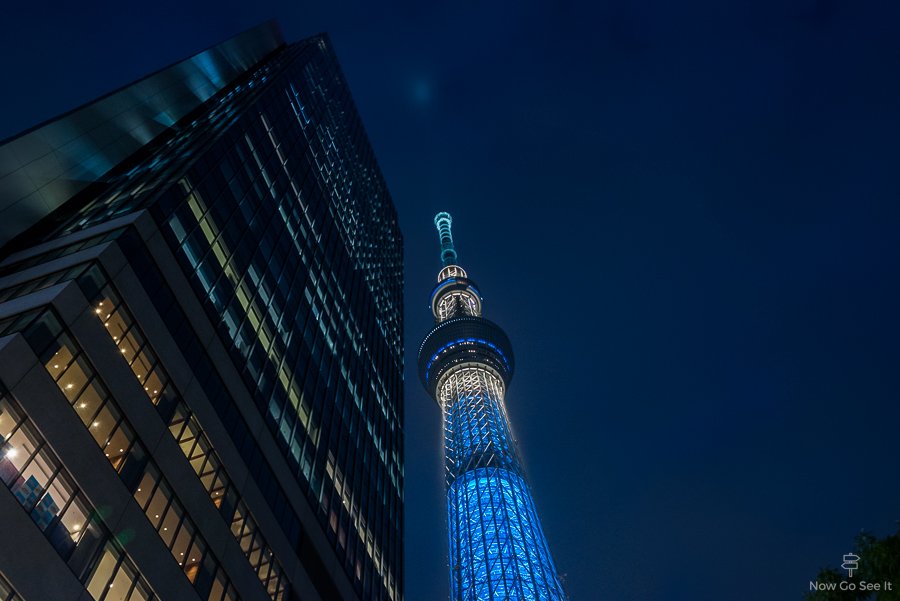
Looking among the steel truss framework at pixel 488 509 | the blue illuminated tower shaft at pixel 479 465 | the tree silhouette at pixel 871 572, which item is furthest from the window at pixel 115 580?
the blue illuminated tower shaft at pixel 479 465

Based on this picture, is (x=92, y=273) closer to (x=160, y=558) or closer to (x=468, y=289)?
(x=160, y=558)

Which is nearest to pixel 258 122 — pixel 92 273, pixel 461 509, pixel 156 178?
pixel 156 178

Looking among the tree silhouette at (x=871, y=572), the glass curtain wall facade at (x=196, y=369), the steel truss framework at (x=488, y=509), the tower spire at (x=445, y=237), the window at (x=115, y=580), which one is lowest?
the tree silhouette at (x=871, y=572)

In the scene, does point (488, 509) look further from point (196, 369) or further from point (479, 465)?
point (196, 369)

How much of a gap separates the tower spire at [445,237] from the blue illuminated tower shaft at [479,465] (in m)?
9.42

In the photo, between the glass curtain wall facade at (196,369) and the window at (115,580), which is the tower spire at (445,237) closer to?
the glass curtain wall facade at (196,369)

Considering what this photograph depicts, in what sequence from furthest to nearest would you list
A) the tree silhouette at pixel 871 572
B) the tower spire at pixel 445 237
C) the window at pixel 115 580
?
the tower spire at pixel 445 237 → the window at pixel 115 580 → the tree silhouette at pixel 871 572

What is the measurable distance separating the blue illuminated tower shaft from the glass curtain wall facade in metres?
22.8

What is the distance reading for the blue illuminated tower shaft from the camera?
69.4m

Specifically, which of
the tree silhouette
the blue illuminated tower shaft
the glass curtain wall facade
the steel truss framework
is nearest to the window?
the glass curtain wall facade

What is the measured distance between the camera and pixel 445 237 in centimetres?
14262

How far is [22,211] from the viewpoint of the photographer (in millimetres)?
30219

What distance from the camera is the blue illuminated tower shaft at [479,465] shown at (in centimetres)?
6944

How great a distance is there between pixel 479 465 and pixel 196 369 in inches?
2396
